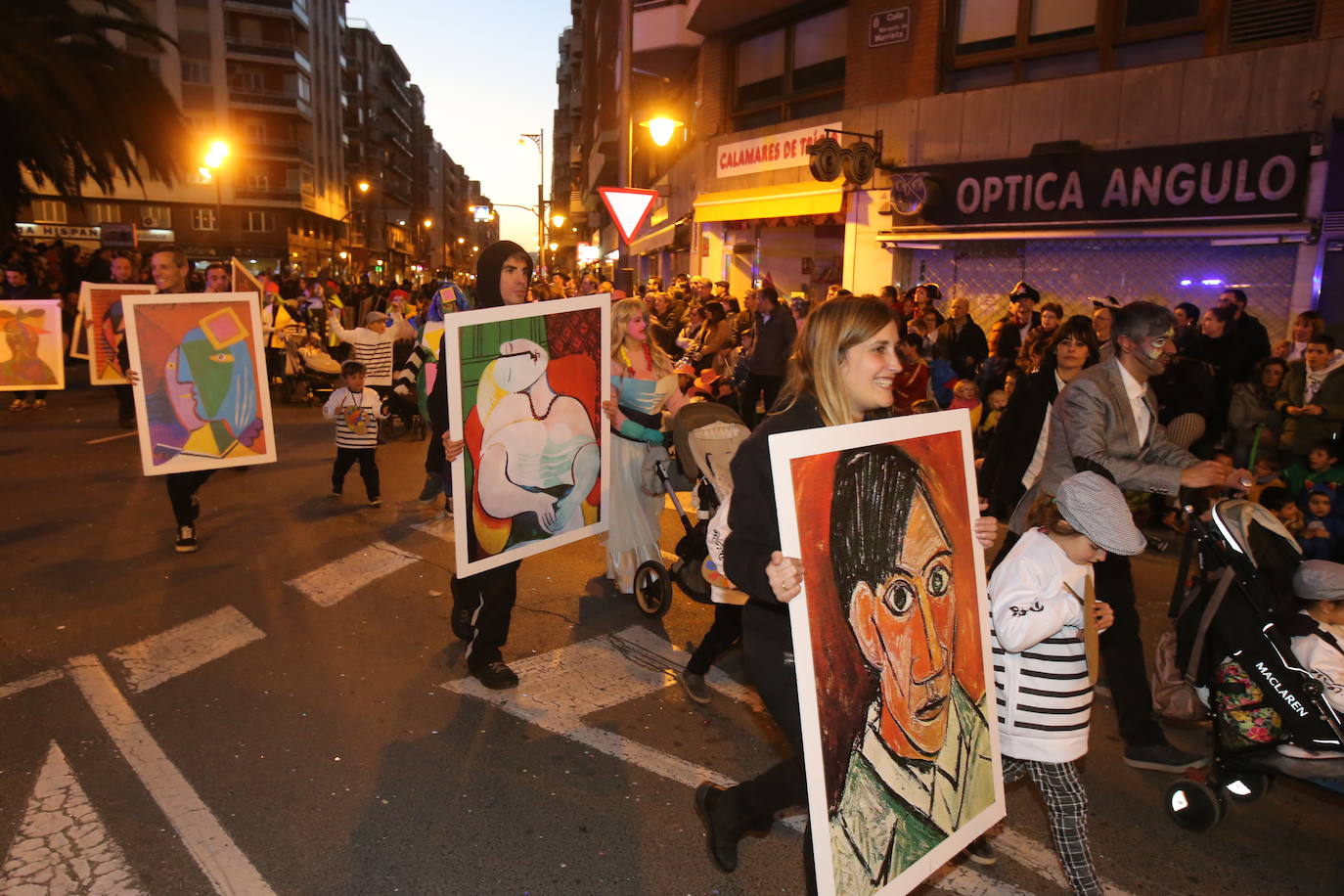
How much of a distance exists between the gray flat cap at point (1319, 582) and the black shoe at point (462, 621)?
394 cm

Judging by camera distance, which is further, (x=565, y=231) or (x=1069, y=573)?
(x=565, y=231)

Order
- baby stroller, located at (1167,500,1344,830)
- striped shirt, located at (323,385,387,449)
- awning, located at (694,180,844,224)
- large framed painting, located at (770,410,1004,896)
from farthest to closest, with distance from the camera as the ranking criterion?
awning, located at (694,180,844,224)
striped shirt, located at (323,385,387,449)
baby stroller, located at (1167,500,1344,830)
large framed painting, located at (770,410,1004,896)

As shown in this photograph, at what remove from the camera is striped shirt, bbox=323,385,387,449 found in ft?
28.3

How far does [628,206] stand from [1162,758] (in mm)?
9571

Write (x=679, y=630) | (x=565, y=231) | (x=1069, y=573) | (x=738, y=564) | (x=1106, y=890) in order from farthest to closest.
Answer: (x=565, y=231)
(x=679, y=630)
(x=1106, y=890)
(x=1069, y=573)
(x=738, y=564)

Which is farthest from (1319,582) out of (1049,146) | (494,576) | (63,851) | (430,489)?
(1049,146)

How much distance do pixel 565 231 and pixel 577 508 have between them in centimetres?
9839

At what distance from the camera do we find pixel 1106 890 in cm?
341

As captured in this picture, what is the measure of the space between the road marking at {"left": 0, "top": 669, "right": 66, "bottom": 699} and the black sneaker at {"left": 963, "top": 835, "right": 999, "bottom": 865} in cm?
455

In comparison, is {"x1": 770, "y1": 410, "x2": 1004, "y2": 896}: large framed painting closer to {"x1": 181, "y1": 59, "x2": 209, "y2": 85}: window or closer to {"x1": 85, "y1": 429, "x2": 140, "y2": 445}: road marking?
{"x1": 85, "y1": 429, "x2": 140, "y2": 445}: road marking

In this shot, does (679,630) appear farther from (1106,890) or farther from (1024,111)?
(1024,111)

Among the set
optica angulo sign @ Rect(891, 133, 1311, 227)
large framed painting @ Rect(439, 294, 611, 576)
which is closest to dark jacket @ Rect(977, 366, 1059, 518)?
large framed painting @ Rect(439, 294, 611, 576)

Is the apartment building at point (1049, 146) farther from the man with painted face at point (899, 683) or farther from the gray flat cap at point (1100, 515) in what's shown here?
the man with painted face at point (899, 683)

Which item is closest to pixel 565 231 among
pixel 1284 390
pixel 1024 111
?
pixel 1024 111
